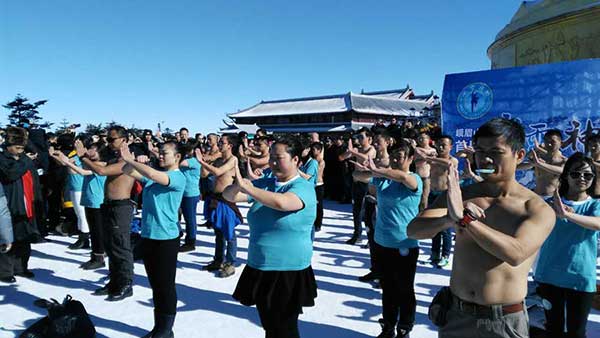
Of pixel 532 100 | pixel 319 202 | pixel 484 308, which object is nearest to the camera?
pixel 484 308

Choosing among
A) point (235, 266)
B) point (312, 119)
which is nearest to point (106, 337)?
point (235, 266)

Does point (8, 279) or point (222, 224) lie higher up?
point (222, 224)

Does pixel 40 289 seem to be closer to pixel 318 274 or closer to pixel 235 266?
pixel 235 266

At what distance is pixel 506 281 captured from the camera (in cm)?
187

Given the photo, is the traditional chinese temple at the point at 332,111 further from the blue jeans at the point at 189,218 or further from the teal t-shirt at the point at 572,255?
the teal t-shirt at the point at 572,255

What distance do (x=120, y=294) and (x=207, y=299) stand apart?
0.96 metres

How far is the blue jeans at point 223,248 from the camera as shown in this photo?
5465 millimetres

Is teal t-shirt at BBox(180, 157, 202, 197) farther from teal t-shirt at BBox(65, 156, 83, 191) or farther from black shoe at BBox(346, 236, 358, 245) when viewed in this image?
black shoe at BBox(346, 236, 358, 245)

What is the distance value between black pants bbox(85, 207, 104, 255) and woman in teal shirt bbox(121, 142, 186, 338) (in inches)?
86.3

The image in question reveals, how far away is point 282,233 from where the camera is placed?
104 inches

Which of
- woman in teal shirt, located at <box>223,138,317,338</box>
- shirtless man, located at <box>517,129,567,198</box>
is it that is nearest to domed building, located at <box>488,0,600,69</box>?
shirtless man, located at <box>517,129,567,198</box>

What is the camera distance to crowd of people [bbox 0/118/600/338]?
187cm

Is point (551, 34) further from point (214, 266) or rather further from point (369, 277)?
point (214, 266)

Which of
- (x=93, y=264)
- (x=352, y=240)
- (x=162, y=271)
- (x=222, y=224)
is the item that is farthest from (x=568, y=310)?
(x=93, y=264)
